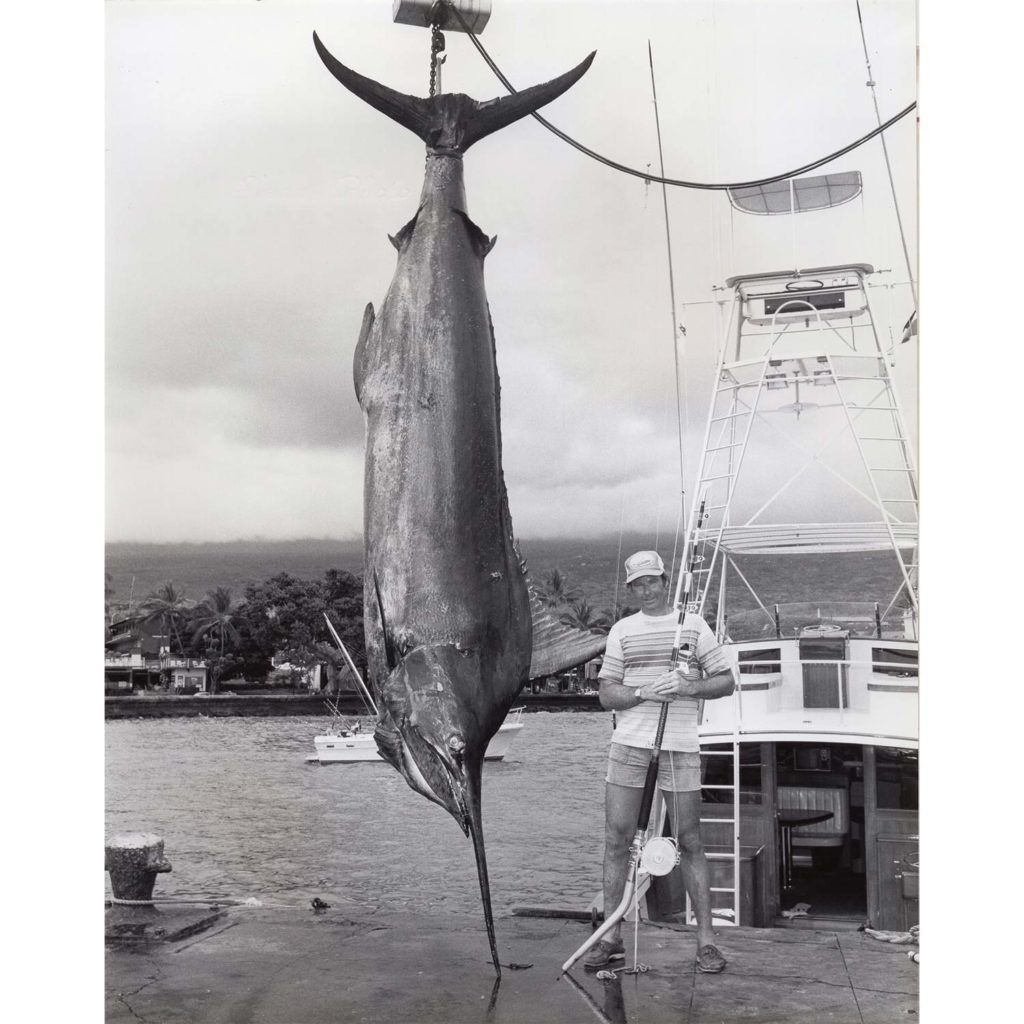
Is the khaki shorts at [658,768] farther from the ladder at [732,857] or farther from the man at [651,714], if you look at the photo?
the ladder at [732,857]

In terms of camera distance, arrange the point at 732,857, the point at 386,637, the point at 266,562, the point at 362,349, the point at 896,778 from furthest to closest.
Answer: the point at 266,562 < the point at 732,857 < the point at 896,778 < the point at 362,349 < the point at 386,637

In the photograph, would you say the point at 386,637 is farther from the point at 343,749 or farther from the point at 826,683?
the point at 826,683

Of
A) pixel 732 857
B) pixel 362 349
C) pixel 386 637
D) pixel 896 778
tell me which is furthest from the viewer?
pixel 732 857

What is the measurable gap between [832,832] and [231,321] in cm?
244

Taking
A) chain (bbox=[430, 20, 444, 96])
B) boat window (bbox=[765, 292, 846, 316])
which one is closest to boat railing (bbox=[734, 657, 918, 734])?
boat window (bbox=[765, 292, 846, 316])

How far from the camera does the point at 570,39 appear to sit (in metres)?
3.26

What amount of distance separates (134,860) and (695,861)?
5.57 feet

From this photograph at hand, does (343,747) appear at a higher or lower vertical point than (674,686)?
lower

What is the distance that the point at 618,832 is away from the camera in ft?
10.1

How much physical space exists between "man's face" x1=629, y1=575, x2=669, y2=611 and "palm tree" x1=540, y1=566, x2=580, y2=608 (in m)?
0.30

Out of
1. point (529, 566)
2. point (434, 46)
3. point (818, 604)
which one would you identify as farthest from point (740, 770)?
point (434, 46)
